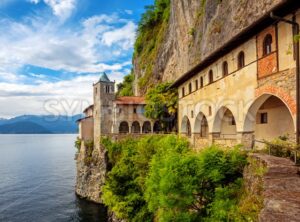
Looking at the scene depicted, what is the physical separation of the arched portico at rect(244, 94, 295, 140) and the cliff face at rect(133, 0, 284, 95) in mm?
7779

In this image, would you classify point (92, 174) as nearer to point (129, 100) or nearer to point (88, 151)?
point (88, 151)

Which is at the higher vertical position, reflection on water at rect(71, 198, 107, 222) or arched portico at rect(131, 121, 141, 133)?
arched portico at rect(131, 121, 141, 133)

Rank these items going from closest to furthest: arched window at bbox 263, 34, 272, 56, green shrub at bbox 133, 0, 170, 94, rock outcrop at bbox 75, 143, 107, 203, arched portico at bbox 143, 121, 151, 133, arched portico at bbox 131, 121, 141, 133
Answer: arched window at bbox 263, 34, 272, 56 < rock outcrop at bbox 75, 143, 107, 203 < arched portico at bbox 131, 121, 141, 133 < arched portico at bbox 143, 121, 151, 133 < green shrub at bbox 133, 0, 170, 94

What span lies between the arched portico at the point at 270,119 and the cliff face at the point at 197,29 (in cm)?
778

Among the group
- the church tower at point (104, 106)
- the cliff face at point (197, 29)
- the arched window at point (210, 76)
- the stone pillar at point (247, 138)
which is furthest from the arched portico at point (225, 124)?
the church tower at point (104, 106)

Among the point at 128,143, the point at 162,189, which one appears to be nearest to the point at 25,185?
the point at 128,143

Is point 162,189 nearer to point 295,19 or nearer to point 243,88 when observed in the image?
point 243,88

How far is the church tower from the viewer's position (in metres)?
53.1

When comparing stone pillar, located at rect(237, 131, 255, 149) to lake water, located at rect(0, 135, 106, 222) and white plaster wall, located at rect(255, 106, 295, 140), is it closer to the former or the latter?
white plaster wall, located at rect(255, 106, 295, 140)

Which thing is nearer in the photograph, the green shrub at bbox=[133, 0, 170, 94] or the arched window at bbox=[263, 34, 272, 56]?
the arched window at bbox=[263, 34, 272, 56]

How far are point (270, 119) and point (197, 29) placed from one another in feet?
79.3

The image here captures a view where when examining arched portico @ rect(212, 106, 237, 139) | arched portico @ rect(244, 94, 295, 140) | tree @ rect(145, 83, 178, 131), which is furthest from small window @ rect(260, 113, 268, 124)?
tree @ rect(145, 83, 178, 131)

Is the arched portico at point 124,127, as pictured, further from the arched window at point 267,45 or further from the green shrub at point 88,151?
the arched window at point 267,45

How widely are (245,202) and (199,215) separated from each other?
3.75 meters
